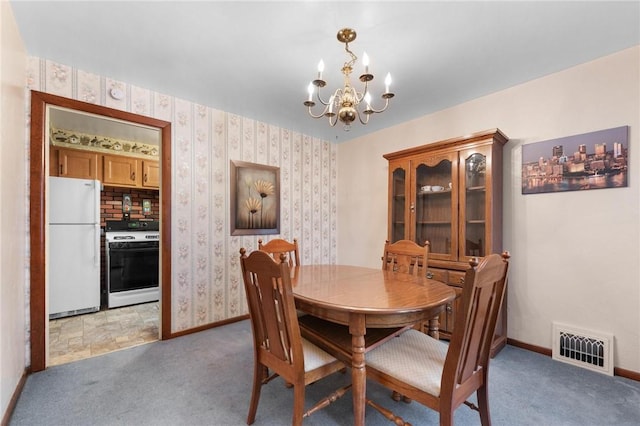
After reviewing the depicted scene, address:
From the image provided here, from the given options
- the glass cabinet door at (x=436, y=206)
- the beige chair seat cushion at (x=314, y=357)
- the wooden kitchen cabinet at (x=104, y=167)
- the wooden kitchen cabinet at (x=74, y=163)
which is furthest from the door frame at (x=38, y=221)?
the glass cabinet door at (x=436, y=206)

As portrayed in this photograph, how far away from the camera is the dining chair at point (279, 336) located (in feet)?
4.16

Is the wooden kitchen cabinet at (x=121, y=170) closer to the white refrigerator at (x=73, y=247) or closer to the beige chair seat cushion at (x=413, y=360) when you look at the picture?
the white refrigerator at (x=73, y=247)

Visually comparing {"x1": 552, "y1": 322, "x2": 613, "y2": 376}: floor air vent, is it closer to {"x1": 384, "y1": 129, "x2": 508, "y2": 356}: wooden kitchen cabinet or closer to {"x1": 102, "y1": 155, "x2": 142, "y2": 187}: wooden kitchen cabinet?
{"x1": 384, "y1": 129, "x2": 508, "y2": 356}: wooden kitchen cabinet

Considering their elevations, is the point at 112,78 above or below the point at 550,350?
above

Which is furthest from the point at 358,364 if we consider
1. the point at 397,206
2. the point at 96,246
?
the point at 96,246

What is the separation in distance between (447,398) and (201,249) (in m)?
2.57

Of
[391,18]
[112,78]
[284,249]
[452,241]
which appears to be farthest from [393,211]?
[112,78]

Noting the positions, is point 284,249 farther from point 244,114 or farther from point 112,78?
point 112,78

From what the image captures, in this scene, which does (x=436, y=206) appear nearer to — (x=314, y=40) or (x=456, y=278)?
(x=456, y=278)

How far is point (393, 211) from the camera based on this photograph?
3215 mm

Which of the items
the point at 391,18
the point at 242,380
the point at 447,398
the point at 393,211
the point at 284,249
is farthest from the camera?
the point at 393,211

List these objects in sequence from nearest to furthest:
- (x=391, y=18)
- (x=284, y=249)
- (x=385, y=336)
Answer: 1. (x=385, y=336)
2. (x=391, y=18)
3. (x=284, y=249)

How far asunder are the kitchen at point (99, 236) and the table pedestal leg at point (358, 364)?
2.29 m

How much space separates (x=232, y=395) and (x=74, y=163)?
3.65m
